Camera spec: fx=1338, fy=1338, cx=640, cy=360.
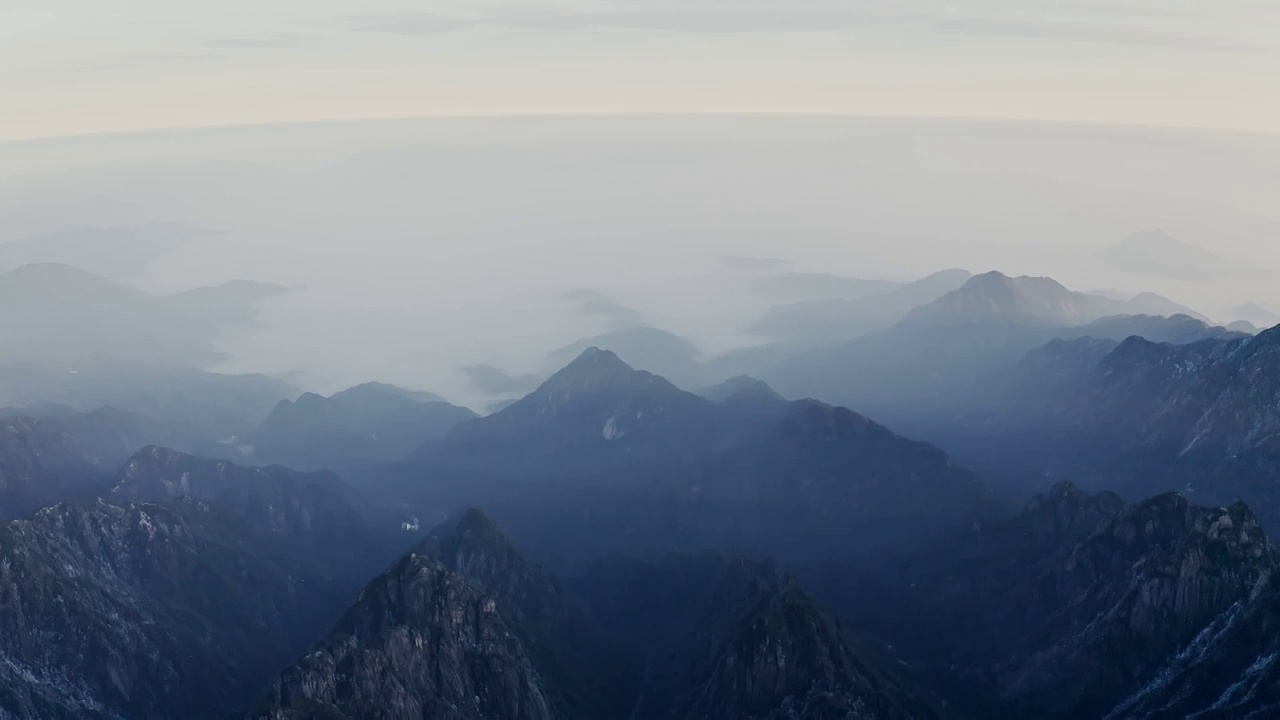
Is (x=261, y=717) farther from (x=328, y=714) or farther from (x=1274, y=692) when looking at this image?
(x=1274, y=692)

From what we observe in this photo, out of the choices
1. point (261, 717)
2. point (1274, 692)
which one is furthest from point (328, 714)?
point (1274, 692)
